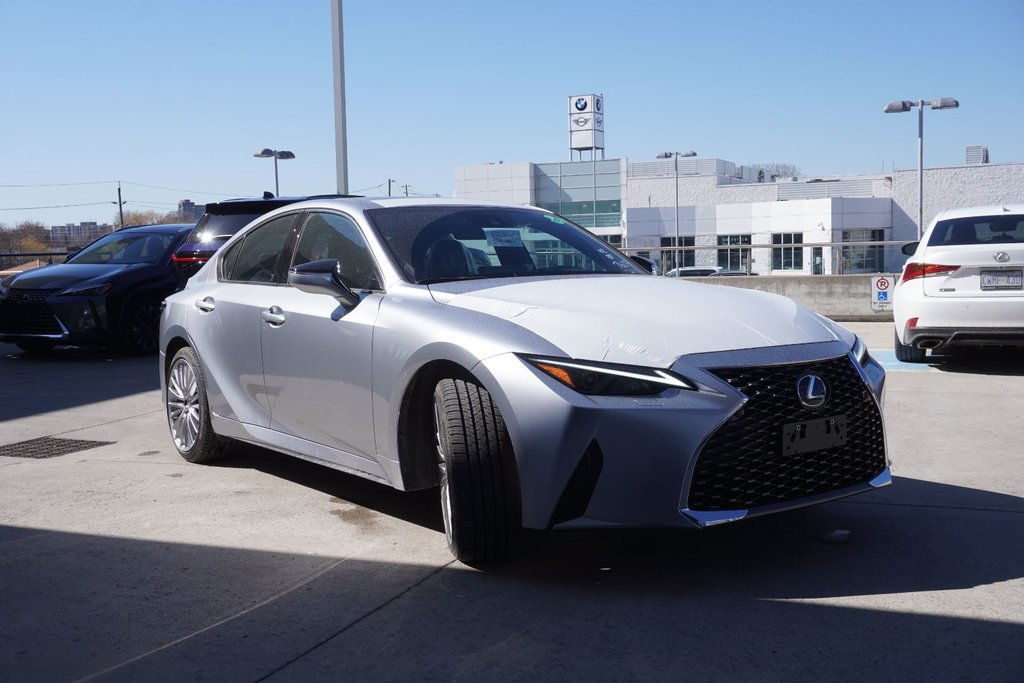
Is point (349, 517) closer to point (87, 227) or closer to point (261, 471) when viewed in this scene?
point (261, 471)

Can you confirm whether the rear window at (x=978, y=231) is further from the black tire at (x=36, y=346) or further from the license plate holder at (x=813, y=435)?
the black tire at (x=36, y=346)

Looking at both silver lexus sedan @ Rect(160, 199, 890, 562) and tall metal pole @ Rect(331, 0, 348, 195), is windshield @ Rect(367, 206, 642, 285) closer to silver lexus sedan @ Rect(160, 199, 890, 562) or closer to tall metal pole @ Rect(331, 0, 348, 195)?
silver lexus sedan @ Rect(160, 199, 890, 562)

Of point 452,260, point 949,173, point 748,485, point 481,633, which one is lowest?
point 481,633

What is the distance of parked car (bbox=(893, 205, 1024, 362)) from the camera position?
30.7 feet

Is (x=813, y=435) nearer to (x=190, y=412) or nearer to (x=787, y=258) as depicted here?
(x=190, y=412)

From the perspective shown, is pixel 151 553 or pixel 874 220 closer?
pixel 151 553

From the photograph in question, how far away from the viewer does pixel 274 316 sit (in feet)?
17.4

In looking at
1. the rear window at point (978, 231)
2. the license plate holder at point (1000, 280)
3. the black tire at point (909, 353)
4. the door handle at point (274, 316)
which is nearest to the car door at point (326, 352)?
the door handle at point (274, 316)

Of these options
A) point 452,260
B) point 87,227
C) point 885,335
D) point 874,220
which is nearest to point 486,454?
point 452,260

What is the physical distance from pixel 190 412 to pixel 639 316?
3.32 m

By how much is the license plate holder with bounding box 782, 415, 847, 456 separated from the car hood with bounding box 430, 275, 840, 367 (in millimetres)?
313

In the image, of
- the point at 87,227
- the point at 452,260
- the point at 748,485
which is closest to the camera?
the point at 748,485

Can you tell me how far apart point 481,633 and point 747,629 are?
34.3 inches

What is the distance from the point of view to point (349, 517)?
512 cm
